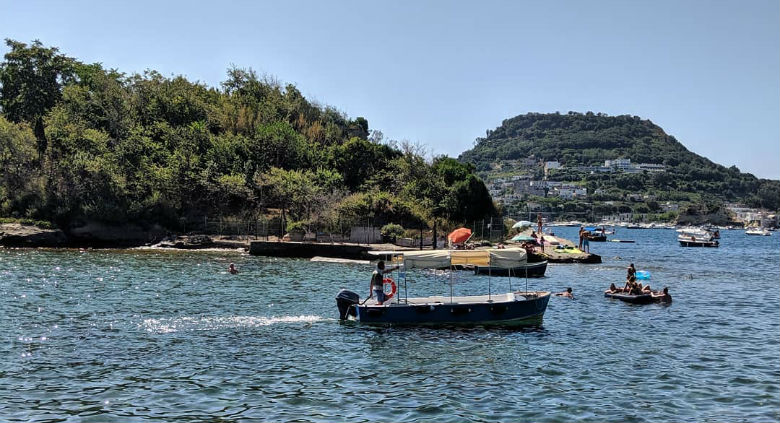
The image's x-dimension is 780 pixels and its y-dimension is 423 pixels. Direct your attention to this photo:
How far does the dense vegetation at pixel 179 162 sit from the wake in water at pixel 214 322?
37.9 meters

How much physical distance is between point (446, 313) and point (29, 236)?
51958 millimetres

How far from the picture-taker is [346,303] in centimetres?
2552

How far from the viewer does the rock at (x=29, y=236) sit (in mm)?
59906

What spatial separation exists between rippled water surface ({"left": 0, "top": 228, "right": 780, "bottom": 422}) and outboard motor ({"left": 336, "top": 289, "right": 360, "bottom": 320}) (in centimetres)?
59

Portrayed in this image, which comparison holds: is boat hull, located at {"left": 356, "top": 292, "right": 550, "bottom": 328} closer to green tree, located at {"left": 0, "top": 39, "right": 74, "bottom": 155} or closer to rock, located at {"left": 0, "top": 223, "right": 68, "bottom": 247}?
rock, located at {"left": 0, "top": 223, "right": 68, "bottom": 247}

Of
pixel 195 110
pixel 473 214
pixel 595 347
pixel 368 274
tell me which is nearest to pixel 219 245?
pixel 368 274

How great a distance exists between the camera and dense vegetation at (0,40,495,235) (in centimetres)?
6769

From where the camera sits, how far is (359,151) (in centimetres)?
8662

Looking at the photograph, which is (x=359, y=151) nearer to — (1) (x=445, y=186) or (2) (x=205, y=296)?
(1) (x=445, y=186)

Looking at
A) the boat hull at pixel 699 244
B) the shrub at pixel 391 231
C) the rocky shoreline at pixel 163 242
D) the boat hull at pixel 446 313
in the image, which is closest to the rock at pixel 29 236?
the rocky shoreline at pixel 163 242

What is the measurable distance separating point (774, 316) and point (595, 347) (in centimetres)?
1372

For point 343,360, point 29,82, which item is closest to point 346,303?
point 343,360

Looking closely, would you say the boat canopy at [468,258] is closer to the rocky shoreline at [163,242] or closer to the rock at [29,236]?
the rocky shoreline at [163,242]

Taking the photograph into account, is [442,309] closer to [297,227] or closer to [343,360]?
[343,360]
